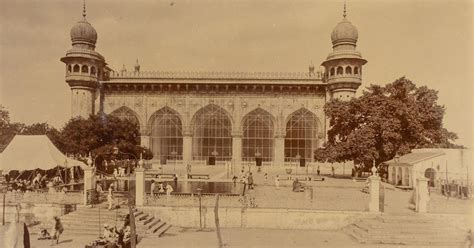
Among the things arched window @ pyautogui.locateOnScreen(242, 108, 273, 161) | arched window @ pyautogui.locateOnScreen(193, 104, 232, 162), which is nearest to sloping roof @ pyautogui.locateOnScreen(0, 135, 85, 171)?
arched window @ pyautogui.locateOnScreen(193, 104, 232, 162)

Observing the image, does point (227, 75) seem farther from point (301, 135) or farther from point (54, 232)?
point (54, 232)

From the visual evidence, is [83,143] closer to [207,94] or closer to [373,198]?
[207,94]

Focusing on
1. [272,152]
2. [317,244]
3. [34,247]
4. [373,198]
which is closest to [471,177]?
[373,198]

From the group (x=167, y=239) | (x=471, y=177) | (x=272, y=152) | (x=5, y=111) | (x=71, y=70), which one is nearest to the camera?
(x=167, y=239)

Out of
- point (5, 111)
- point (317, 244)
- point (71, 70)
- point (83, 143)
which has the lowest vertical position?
point (317, 244)

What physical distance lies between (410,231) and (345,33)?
22152 mm

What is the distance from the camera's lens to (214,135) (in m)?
34.6

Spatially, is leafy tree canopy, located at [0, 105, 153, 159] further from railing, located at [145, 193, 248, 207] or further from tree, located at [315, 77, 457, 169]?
tree, located at [315, 77, 457, 169]

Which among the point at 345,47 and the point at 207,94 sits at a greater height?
the point at 345,47

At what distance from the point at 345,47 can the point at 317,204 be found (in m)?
20.4

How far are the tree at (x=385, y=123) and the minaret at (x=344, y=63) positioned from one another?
6.23 m

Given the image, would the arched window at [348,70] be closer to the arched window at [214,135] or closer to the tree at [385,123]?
the tree at [385,123]

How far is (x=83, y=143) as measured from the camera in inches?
922

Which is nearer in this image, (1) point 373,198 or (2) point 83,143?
(1) point 373,198
